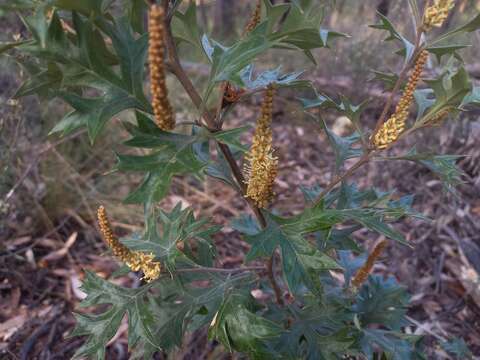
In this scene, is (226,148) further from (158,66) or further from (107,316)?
(107,316)

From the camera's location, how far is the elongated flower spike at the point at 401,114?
1.13 meters

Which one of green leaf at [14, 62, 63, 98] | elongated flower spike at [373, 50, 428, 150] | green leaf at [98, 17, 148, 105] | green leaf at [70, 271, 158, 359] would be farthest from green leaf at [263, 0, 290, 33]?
green leaf at [70, 271, 158, 359]

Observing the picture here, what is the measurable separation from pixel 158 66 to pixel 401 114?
25.9 inches

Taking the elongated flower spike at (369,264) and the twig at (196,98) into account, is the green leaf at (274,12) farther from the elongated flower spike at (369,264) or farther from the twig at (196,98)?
the elongated flower spike at (369,264)

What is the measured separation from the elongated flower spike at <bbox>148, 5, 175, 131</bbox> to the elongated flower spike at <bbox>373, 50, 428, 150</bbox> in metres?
0.57

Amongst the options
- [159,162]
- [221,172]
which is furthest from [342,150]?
[159,162]

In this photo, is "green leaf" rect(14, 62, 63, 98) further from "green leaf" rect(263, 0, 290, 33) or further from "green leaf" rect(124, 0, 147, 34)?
"green leaf" rect(263, 0, 290, 33)

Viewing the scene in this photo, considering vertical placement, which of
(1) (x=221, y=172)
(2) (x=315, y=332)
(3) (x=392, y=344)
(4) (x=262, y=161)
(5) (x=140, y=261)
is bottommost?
(3) (x=392, y=344)

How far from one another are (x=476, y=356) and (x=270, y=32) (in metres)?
2.05

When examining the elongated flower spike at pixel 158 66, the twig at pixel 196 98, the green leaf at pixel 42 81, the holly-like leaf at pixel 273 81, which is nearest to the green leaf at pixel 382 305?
the twig at pixel 196 98

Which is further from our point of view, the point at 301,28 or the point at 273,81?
the point at 273,81

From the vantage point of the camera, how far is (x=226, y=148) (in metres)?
1.21

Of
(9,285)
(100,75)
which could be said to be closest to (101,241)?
(9,285)

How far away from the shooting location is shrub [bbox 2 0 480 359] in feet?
3.17
